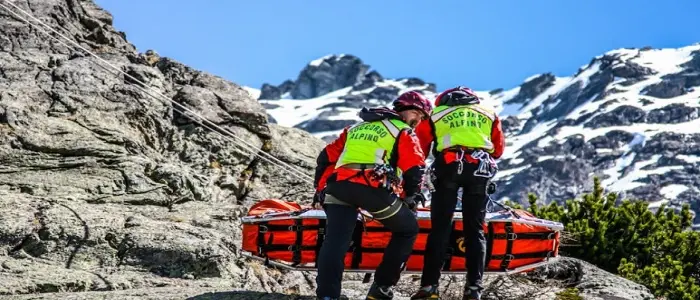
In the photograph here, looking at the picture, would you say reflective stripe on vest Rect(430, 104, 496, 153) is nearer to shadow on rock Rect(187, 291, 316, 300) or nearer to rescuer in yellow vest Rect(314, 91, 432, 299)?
rescuer in yellow vest Rect(314, 91, 432, 299)

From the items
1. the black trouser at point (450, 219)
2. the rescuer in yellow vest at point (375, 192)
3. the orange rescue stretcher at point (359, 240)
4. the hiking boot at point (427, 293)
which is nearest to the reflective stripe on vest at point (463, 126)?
the black trouser at point (450, 219)

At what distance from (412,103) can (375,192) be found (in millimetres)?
1291

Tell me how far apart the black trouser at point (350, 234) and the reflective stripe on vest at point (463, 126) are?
3.93ft

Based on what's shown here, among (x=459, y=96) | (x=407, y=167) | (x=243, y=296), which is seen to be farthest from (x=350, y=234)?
(x=459, y=96)

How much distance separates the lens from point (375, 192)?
8.44 metres

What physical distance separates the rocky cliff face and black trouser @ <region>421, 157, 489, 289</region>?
1712 mm

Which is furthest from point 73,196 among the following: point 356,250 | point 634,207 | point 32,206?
point 634,207

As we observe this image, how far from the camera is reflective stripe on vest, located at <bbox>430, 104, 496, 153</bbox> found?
927 centimetres

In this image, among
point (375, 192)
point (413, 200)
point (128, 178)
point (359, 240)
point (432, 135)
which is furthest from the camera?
point (128, 178)

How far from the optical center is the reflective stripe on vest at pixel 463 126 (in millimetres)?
9266

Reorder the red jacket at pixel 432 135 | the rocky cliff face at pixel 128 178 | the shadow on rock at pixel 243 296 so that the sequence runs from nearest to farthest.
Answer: the shadow on rock at pixel 243 296
the red jacket at pixel 432 135
the rocky cliff face at pixel 128 178

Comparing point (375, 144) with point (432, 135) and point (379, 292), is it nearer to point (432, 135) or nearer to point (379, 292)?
point (432, 135)

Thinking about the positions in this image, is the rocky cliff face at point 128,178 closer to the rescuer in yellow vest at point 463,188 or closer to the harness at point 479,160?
the rescuer in yellow vest at point 463,188

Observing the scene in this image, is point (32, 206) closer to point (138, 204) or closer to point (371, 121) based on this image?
point (138, 204)
